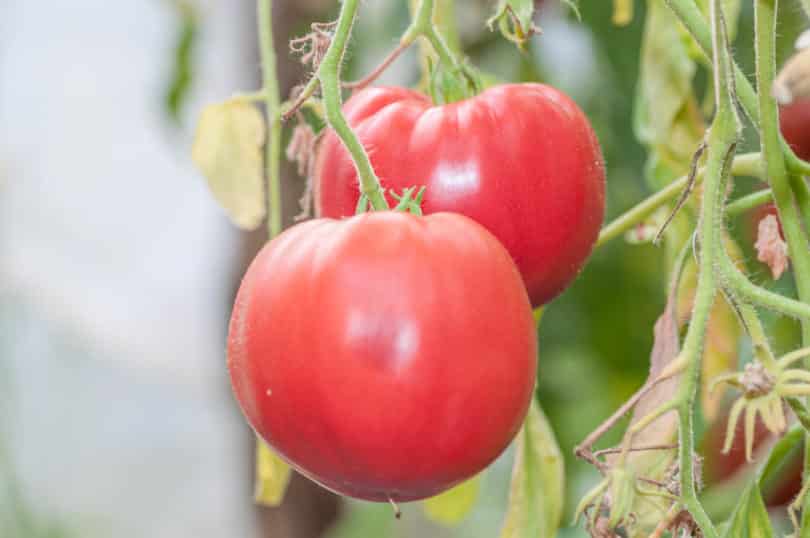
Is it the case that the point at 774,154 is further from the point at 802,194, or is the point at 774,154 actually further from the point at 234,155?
the point at 234,155

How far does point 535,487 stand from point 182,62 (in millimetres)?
691

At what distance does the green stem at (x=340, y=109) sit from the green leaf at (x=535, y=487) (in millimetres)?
192

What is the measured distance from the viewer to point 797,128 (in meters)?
0.67

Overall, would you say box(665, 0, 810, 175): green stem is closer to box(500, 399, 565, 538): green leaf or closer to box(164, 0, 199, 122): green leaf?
box(500, 399, 565, 538): green leaf

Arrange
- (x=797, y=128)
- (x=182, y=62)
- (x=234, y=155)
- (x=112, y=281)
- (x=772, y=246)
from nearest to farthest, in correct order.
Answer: (x=772, y=246) → (x=234, y=155) → (x=797, y=128) → (x=182, y=62) → (x=112, y=281)

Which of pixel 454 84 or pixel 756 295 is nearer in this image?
pixel 756 295

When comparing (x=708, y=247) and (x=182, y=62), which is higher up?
(x=708, y=247)

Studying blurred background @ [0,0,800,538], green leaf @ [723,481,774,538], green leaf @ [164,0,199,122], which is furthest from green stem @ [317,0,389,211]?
blurred background @ [0,0,800,538]

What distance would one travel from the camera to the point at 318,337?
1.15 feet

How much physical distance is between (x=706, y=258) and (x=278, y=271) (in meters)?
0.14

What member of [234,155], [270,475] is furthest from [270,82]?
[270,475]

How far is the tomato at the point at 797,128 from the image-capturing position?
2.16 feet

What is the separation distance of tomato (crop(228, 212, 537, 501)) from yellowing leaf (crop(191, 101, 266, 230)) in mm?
203

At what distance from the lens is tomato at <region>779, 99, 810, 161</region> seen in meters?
0.66
